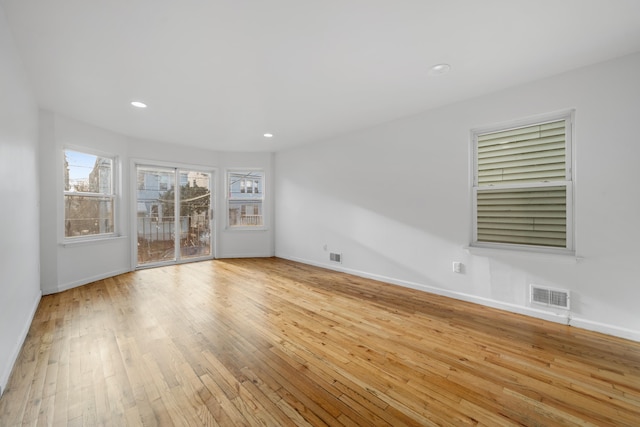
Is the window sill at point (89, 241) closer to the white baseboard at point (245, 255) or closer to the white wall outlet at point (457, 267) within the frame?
the white baseboard at point (245, 255)

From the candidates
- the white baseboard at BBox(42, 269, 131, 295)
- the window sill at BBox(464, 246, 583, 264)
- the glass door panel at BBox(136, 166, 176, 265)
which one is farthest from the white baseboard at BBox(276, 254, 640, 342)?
the white baseboard at BBox(42, 269, 131, 295)

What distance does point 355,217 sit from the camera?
4.58 meters

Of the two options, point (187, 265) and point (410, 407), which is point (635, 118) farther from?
point (187, 265)

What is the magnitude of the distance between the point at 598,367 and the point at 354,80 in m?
3.21

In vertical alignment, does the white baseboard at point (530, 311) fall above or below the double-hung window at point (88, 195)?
below

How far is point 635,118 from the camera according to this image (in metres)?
2.31

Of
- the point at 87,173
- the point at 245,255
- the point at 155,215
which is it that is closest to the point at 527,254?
the point at 245,255

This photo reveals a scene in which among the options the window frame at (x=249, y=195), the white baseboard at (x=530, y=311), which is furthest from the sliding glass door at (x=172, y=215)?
the white baseboard at (x=530, y=311)

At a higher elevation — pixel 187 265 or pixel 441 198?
pixel 441 198

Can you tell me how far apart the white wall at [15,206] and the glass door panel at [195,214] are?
265 cm

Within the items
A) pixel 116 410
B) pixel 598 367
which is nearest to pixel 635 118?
pixel 598 367

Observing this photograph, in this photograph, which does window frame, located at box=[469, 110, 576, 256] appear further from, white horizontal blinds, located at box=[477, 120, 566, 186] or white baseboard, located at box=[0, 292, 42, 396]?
white baseboard, located at box=[0, 292, 42, 396]

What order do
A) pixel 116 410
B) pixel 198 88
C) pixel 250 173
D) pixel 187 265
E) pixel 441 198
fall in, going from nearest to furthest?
pixel 116 410 → pixel 198 88 → pixel 441 198 → pixel 187 265 → pixel 250 173

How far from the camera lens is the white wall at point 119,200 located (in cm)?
360
